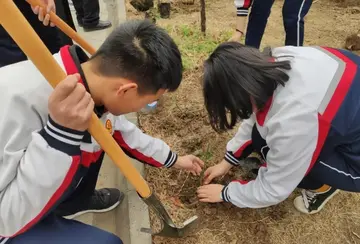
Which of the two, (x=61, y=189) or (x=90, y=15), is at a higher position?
(x=61, y=189)

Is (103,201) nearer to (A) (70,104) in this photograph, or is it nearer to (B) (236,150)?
(B) (236,150)

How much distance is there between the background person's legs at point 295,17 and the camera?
3078mm

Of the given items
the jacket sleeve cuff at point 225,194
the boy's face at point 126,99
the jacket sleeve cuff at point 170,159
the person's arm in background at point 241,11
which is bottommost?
the jacket sleeve cuff at point 225,194

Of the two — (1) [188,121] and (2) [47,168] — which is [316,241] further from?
(2) [47,168]

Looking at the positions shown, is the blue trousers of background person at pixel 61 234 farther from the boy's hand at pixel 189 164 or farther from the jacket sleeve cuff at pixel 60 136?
the boy's hand at pixel 189 164

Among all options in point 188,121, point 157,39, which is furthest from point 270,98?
point 188,121

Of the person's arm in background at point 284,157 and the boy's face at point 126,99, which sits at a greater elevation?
the boy's face at point 126,99

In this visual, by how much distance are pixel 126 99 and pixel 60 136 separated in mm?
358

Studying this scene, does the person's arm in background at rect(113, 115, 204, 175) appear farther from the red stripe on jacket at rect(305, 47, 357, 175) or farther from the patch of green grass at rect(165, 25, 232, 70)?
the patch of green grass at rect(165, 25, 232, 70)

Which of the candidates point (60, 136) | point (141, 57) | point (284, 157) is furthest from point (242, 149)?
point (60, 136)

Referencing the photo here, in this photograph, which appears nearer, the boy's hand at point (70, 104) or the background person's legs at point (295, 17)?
the boy's hand at point (70, 104)

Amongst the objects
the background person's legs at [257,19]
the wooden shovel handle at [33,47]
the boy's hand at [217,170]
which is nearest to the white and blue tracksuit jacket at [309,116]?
the boy's hand at [217,170]

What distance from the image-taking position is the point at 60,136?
1.30 meters

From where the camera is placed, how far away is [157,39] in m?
1.56
